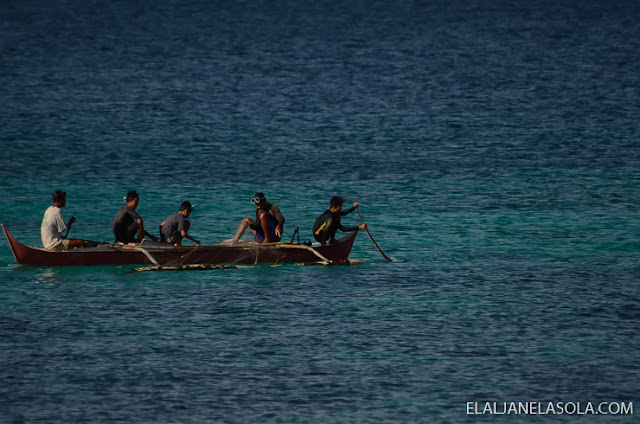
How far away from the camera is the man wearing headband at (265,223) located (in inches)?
A: 727

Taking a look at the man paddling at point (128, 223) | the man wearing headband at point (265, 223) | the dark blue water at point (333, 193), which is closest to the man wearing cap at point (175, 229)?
the man paddling at point (128, 223)

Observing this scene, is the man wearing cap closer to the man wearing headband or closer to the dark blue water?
the dark blue water

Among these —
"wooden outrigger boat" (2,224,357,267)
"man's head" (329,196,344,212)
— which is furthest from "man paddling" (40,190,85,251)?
"man's head" (329,196,344,212)

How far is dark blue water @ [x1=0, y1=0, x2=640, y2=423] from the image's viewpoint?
12.8 meters

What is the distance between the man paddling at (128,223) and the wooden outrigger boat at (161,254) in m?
0.28

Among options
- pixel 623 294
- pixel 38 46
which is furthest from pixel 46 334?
pixel 38 46

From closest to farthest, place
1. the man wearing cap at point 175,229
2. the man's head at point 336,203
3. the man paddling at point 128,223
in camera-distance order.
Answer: the man paddling at point 128,223, the man wearing cap at point 175,229, the man's head at point 336,203

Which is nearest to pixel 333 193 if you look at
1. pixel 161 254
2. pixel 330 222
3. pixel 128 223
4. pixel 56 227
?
pixel 330 222

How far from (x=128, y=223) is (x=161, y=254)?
0.86 m

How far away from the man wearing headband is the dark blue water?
2.34ft

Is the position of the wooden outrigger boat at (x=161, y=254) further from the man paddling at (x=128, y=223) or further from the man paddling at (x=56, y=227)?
the man paddling at (x=128, y=223)

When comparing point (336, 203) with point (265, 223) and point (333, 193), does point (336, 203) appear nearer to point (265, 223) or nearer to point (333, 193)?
point (265, 223)

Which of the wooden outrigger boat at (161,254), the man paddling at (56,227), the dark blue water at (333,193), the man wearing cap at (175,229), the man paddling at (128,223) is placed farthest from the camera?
the man wearing cap at (175,229)

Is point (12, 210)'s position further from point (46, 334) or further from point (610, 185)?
point (610, 185)
